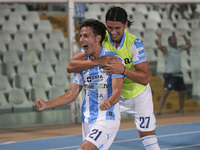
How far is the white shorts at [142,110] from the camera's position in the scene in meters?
4.93

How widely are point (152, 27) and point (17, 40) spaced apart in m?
4.41

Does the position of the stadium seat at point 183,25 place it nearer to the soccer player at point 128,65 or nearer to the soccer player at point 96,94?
the soccer player at point 128,65

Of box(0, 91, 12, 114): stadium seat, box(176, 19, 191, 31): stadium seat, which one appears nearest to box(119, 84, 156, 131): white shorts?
box(0, 91, 12, 114): stadium seat

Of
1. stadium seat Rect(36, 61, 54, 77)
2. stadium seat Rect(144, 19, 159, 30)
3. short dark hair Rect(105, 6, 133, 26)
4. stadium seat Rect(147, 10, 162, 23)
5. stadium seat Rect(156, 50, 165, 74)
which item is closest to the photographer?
short dark hair Rect(105, 6, 133, 26)

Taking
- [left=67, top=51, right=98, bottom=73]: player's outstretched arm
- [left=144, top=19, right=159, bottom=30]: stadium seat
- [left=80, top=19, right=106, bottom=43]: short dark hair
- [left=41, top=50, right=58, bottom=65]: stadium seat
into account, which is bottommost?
[left=41, top=50, right=58, bottom=65]: stadium seat

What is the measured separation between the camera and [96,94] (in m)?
3.96

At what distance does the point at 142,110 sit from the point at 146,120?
12 cm

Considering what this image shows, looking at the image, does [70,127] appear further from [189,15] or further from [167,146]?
[189,15]

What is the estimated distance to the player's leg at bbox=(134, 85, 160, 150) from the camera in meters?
4.88

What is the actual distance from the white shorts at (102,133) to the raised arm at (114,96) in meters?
0.22

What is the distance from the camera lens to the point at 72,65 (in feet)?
13.8

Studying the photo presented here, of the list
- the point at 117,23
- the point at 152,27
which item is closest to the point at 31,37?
the point at 152,27

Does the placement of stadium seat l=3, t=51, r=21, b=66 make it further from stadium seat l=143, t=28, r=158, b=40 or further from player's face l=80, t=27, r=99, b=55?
player's face l=80, t=27, r=99, b=55

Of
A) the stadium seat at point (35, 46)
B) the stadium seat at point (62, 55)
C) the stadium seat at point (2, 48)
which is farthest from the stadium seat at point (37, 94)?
the stadium seat at point (35, 46)
